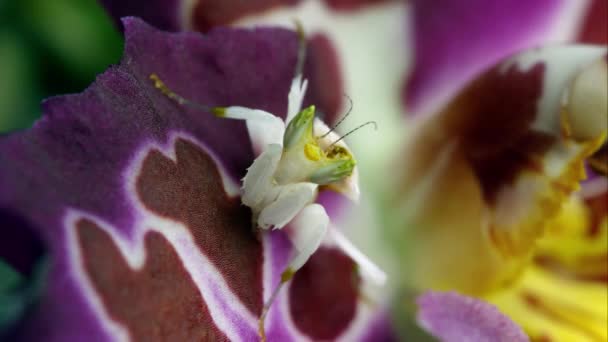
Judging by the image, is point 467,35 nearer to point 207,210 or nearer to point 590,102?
point 590,102

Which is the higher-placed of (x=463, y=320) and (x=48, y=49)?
(x=48, y=49)

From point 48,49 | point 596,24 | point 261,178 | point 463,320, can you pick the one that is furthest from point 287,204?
point 596,24

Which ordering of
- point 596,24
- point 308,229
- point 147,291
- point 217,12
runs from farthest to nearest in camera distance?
point 596,24 < point 217,12 < point 308,229 < point 147,291

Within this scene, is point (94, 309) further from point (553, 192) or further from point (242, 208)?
point (553, 192)

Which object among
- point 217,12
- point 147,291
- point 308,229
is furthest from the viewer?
point 217,12

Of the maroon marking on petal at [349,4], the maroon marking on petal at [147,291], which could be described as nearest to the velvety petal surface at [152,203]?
the maroon marking on petal at [147,291]

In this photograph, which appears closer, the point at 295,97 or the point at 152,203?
the point at 152,203
